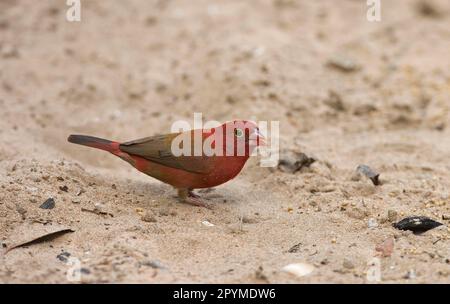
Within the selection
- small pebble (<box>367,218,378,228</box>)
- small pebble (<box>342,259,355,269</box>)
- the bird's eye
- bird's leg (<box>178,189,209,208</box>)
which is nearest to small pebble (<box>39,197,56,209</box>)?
bird's leg (<box>178,189,209,208</box>)

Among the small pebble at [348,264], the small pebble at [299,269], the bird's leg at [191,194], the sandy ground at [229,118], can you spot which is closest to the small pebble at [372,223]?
the sandy ground at [229,118]

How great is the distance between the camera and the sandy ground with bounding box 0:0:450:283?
13.9 feet

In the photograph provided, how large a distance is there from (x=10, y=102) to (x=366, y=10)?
4561 millimetres

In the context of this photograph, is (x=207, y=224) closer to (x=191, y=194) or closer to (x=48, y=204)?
(x=191, y=194)

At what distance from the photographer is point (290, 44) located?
8188mm

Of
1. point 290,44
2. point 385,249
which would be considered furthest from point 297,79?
point 385,249

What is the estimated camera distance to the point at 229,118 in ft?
22.7

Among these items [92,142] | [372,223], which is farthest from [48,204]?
[372,223]

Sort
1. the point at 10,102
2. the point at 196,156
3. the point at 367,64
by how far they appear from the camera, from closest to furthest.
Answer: the point at 196,156
the point at 10,102
the point at 367,64

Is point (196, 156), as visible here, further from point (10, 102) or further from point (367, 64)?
point (367, 64)

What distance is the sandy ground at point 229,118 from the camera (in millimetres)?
4242

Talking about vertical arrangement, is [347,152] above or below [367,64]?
below

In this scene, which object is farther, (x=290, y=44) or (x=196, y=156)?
(x=290, y=44)
